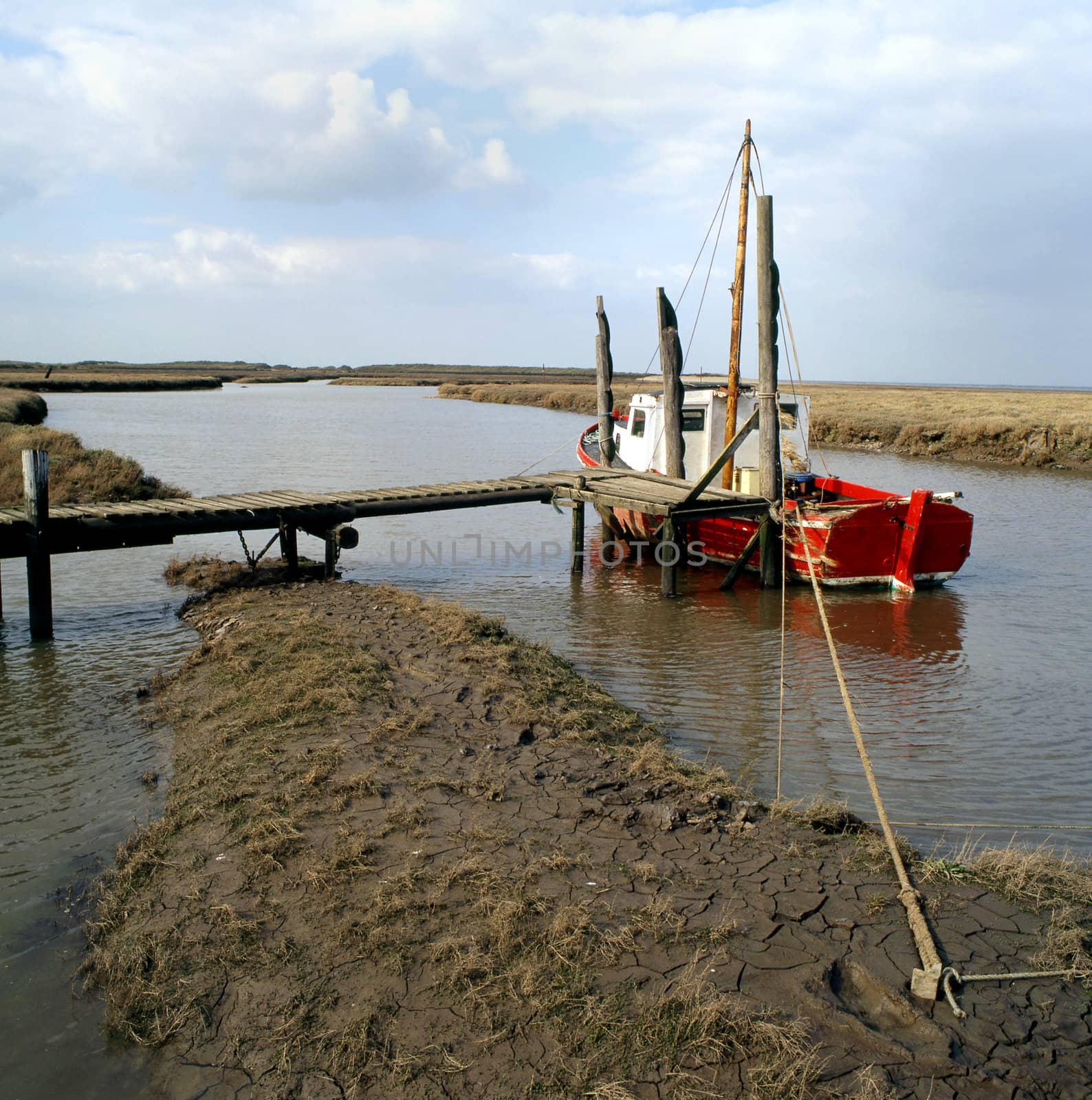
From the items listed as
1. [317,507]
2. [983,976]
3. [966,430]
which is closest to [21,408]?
[317,507]

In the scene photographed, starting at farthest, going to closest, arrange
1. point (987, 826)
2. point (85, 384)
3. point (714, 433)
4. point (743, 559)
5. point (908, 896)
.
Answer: point (85, 384)
point (714, 433)
point (743, 559)
point (987, 826)
point (908, 896)

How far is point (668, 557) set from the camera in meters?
14.7

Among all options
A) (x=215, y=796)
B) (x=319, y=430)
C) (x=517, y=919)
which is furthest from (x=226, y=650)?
(x=319, y=430)

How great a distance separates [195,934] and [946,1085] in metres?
3.62

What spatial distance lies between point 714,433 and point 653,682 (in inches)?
363

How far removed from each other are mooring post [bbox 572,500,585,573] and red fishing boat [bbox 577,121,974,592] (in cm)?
148

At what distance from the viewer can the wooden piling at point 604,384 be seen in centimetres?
1998

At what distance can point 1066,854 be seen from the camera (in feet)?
19.6

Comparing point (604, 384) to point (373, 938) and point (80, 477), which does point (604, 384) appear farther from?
point (373, 938)

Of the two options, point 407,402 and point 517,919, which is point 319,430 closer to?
point 407,402

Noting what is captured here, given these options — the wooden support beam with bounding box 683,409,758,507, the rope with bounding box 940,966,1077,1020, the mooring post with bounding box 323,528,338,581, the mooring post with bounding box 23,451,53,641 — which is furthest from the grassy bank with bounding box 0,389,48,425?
the rope with bounding box 940,966,1077,1020

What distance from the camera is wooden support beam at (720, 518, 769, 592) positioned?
589 inches

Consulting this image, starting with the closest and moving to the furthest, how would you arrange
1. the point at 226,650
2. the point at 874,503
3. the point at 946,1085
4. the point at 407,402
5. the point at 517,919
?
1. the point at 946,1085
2. the point at 517,919
3. the point at 226,650
4. the point at 874,503
5. the point at 407,402

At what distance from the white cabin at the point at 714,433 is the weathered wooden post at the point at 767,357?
265 cm
